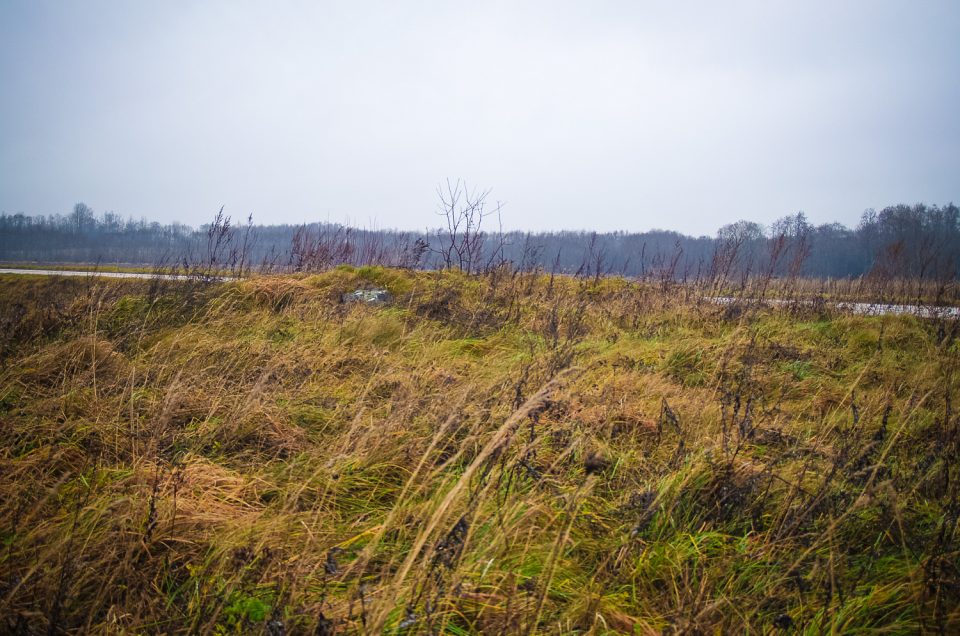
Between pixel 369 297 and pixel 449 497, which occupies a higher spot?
pixel 369 297

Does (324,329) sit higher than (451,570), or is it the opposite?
(324,329)

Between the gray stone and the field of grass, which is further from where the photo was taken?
the gray stone

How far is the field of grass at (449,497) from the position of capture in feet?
4.43

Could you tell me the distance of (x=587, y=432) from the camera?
2.54 metres

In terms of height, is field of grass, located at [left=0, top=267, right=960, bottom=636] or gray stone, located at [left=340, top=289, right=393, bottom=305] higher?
gray stone, located at [left=340, top=289, right=393, bottom=305]

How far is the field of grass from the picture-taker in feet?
4.43

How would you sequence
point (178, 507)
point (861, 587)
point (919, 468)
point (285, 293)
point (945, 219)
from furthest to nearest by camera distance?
point (945, 219) < point (285, 293) < point (919, 468) < point (178, 507) < point (861, 587)

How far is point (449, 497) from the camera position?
1.22 m

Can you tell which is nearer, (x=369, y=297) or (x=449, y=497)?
(x=449, y=497)

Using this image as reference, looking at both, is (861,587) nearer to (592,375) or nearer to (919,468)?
(919,468)

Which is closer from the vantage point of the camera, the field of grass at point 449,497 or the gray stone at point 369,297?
the field of grass at point 449,497

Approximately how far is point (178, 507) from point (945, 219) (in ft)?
250

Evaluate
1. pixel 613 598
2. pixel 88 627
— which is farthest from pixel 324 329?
pixel 613 598

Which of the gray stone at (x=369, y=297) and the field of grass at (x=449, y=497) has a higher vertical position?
the gray stone at (x=369, y=297)
